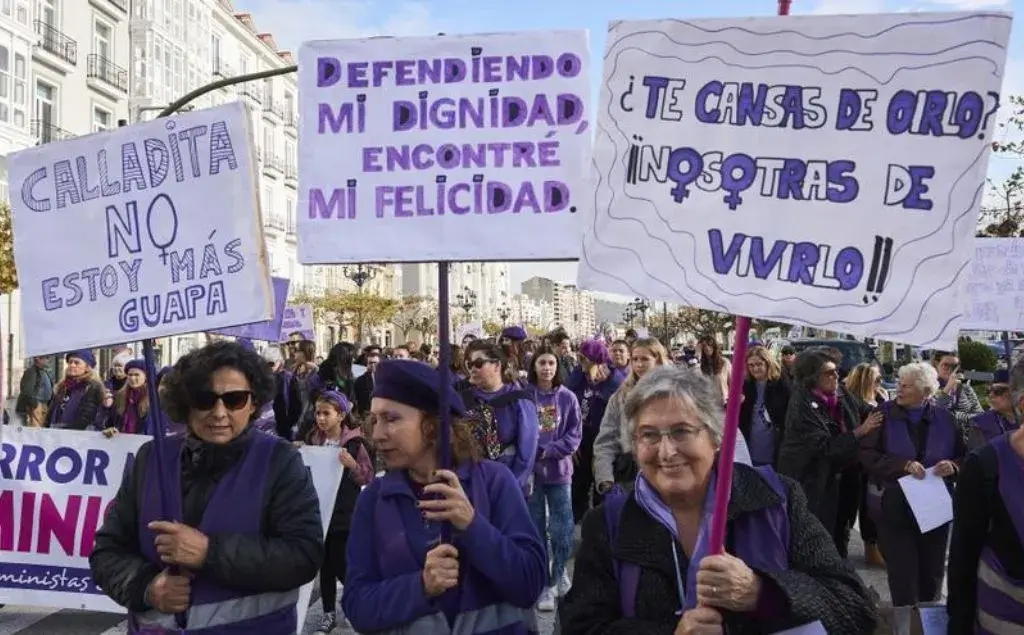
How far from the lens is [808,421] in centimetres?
671

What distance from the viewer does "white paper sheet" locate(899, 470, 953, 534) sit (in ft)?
18.1

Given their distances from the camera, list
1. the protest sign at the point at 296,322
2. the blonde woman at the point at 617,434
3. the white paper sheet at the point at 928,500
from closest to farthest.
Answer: the white paper sheet at the point at 928,500, the blonde woman at the point at 617,434, the protest sign at the point at 296,322

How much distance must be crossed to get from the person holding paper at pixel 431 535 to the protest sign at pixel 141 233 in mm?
526

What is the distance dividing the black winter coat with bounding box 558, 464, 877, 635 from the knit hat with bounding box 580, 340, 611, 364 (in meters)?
5.94

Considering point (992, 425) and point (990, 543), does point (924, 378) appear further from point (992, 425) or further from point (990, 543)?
point (990, 543)

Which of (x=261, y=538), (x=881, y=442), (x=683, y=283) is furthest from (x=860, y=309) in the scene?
(x=881, y=442)

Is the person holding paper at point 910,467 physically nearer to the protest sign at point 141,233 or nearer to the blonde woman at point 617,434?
the blonde woman at point 617,434

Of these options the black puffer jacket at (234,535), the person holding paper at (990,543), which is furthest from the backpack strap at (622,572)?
the person holding paper at (990,543)

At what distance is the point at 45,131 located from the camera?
106 feet

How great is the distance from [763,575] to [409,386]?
1.19 metres

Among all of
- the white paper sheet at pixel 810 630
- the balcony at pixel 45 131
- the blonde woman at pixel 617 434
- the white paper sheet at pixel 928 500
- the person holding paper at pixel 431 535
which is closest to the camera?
the white paper sheet at pixel 810 630

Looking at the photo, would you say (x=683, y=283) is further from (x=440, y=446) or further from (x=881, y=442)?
(x=881, y=442)

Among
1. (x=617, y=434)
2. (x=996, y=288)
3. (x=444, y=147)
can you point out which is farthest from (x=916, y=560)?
(x=444, y=147)

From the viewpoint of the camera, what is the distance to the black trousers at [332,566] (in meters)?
5.98
